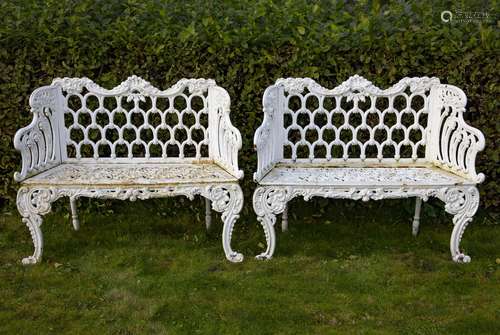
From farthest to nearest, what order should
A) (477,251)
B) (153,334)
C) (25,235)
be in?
(25,235), (477,251), (153,334)

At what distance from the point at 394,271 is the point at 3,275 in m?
2.95

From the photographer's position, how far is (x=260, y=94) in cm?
486

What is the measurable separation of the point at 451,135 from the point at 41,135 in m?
3.37

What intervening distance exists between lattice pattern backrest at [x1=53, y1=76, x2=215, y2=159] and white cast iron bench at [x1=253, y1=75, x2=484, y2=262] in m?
0.75

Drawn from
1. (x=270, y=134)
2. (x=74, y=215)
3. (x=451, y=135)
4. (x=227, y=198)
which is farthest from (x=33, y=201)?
(x=451, y=135)

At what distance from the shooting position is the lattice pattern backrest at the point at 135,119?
4.73 meters

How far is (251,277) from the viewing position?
4.14m

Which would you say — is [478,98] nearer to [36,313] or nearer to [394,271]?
[394,271]

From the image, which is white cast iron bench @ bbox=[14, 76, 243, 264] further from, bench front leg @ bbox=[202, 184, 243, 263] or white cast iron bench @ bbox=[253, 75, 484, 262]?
white cast iron bench @ bbox=[253, 75, 484, 262]

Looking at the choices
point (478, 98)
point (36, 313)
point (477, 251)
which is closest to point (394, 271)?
point (477, 251)

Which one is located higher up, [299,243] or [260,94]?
[260,94]

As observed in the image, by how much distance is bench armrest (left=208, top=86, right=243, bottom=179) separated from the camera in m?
4.18

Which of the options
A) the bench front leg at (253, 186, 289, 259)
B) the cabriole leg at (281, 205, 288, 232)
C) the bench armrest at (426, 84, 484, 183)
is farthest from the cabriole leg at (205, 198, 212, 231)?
the bench armrest at (426, 84, 484, 183)

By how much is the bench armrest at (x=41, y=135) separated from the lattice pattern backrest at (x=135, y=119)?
10 centimetres
